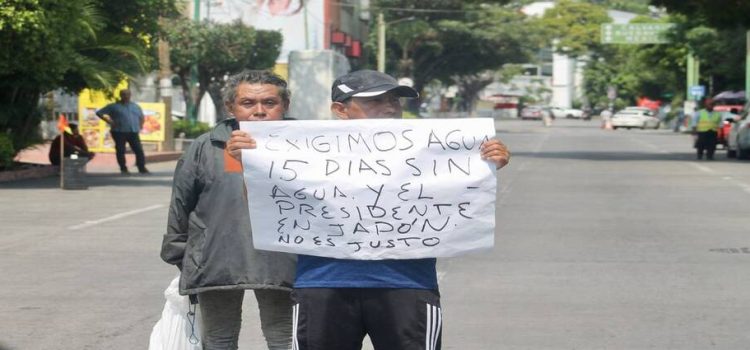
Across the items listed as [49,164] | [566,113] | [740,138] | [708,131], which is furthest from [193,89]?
[566,113]

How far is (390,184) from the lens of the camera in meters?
4.93

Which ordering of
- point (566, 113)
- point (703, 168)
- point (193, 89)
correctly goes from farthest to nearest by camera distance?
point (566, 113) < point (193, 89) < point (703, 168)

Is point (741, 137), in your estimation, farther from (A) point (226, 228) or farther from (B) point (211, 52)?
(A) point (226, 228)

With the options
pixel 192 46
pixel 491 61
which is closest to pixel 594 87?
pixel 491 61

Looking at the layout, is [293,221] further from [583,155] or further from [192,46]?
[192,46]

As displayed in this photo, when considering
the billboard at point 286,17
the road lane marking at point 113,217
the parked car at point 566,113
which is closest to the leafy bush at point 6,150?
the road lane marking at point 113,217

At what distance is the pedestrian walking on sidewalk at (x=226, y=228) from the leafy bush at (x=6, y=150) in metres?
19.0

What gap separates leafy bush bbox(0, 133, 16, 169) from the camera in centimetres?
2408

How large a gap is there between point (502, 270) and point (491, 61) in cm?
7144

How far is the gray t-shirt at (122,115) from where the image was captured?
2645 cm

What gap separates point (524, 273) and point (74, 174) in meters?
11.8

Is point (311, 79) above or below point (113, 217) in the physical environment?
above

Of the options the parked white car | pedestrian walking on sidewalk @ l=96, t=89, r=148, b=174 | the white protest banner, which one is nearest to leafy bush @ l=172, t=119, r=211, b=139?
pedestrian walking on sidewalk @ l=96, t=89, r=148, b=174

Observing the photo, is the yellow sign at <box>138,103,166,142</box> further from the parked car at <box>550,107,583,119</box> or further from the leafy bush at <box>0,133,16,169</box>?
the parked car at <box>550,107,583,119</box>
